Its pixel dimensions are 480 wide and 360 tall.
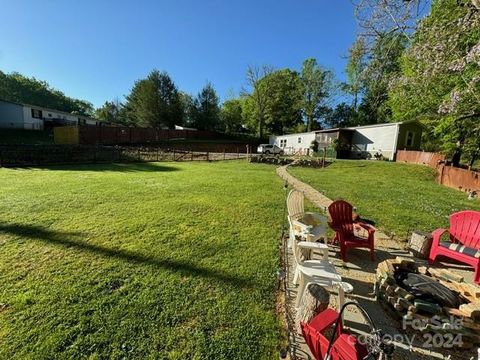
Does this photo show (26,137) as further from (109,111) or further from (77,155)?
(109,111)

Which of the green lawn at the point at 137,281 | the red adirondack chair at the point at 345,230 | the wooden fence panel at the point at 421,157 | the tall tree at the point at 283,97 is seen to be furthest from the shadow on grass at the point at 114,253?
the tall tree at the point at 283,97

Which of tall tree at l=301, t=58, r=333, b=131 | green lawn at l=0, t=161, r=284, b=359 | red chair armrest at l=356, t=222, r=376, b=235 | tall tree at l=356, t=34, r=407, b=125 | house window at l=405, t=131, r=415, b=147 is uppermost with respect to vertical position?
tall tree at l=301, t=58, r=333, b=131

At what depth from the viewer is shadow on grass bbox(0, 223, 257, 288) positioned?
3.57 metres

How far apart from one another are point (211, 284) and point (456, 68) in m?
7.79

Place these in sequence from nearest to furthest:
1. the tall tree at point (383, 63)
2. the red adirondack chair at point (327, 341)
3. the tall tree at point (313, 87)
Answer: the red adirondack chair at point (327, 341) → the tall tree at point (383, 63) → the tall tree at point (313, 87)

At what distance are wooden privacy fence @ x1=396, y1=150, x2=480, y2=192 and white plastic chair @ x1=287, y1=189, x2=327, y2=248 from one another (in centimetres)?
1099

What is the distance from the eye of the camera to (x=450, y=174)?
12906 millimetres

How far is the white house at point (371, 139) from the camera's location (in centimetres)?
2098

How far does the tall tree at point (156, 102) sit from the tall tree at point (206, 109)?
4.39 meters

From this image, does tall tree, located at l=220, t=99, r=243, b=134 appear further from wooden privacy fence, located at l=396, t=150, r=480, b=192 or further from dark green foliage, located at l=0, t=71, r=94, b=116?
dark green foliage, located at l=0, t=71, r=94, b=116

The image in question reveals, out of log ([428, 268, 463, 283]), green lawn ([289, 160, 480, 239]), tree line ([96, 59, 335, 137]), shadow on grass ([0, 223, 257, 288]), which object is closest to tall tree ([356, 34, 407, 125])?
green lawn ([289, 160, 480, 239])

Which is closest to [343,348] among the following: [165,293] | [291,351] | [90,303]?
[291,351]

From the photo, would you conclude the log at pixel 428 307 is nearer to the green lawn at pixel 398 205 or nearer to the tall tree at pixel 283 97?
the green lawn at pixel 398 205

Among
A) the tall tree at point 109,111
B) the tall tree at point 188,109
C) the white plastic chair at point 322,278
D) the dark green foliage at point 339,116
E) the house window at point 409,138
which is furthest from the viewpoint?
the tall tree at point 109,111
